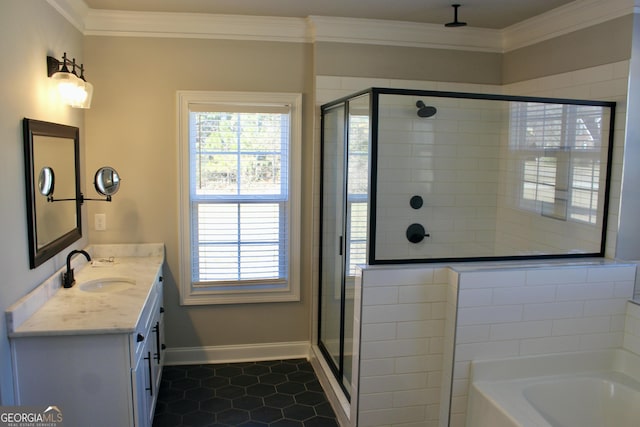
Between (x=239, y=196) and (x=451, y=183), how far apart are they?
159cm

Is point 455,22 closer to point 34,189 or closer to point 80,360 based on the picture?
point 34,189

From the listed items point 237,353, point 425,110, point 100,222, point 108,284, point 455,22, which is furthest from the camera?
point 237,353

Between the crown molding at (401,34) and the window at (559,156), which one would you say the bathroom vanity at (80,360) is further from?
the window at (559,156)

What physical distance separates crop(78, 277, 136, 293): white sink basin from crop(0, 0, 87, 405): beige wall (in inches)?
10.1

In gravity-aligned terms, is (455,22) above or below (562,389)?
above

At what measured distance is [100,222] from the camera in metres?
3.46

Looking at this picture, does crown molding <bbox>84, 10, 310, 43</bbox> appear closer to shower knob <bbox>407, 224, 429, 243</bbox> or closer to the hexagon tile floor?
shower knob <bbox>407, 224, 429, 243</bbox>

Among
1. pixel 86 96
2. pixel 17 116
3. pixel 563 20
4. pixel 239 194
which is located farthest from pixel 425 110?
pixel 17 116

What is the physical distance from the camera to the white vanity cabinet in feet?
6.98

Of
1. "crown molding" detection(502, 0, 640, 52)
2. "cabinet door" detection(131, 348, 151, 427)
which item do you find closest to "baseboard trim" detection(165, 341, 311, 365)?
"cabinet door" detection(131, 348, 151, 427)

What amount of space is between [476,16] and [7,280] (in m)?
3.16

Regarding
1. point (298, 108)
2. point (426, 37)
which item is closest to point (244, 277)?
point (298, 108)

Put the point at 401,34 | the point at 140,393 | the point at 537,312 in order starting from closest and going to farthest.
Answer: the point at 140,393
the point at 537,312
the point at 401,34

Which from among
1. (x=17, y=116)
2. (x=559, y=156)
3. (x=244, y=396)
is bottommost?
(x=244, y=396)
